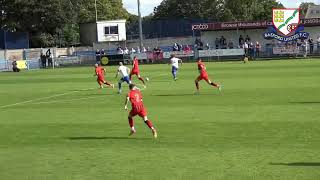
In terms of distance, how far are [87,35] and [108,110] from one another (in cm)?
6776

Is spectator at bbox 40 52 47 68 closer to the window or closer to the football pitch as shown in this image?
the window

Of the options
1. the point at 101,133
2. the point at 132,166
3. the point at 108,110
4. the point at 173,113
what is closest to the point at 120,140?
the point at 101,133

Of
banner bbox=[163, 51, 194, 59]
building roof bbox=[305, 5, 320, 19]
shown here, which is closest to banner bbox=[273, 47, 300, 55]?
banner bbox=[163, 51, 194, 59]

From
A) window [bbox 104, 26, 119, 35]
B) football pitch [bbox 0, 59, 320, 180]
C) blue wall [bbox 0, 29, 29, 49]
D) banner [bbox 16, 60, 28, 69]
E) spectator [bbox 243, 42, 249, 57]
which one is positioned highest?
window [bbox 104, 26, 119, 35]

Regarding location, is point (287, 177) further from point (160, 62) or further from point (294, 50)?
point (160, 62)

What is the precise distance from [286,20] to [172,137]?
45818 millimetres

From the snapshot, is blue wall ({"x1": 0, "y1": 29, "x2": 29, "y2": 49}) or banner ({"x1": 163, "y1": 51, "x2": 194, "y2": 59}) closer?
banner ({"x1": 163, "y1": 51, "x2": 194, "y2": 59})

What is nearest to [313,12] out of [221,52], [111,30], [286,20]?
[111,30]

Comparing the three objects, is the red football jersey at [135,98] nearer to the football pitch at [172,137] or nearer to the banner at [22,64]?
the football pitch at [172,137]

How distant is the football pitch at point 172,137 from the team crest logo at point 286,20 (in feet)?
101

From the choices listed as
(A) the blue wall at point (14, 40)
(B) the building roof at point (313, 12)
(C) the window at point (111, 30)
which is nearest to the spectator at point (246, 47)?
(C) the window at point (111, 30)

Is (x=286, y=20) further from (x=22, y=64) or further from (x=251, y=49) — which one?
(x=22, y=64)

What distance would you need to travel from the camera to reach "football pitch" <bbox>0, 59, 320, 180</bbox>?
1252 cm

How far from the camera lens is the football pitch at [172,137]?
12.5 meters
